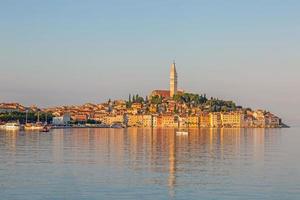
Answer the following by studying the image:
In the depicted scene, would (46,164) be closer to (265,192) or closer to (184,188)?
(184,188)

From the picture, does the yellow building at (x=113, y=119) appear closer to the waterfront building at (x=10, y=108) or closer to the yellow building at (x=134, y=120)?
the yellow building at (x=134, y=120)

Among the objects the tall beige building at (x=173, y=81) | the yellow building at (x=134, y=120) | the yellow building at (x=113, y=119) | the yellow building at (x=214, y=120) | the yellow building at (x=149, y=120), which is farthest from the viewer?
the tall beige building at (x=173, y=81)

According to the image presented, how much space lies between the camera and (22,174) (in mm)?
23906

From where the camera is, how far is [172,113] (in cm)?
16862

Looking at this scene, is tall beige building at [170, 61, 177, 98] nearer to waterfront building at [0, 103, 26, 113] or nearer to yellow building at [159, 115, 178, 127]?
yellow building at [159, 115, 178, 127]

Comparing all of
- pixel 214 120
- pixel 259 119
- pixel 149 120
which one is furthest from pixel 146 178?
pixel 259 119

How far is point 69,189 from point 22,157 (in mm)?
13318

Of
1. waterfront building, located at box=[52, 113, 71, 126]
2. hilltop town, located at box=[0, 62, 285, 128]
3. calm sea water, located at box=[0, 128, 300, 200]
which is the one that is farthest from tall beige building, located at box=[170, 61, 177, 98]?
calm sea water, located at box=[0, 128, 300, 200]

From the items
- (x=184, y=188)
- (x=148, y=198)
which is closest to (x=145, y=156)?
(x=184, y=188)

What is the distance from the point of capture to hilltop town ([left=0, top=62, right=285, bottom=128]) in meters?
167

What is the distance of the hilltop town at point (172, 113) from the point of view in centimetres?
16712

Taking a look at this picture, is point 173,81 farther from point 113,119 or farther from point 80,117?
point 80,117

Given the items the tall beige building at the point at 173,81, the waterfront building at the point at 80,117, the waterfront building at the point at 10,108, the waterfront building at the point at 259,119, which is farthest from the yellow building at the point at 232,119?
the waterfront building at the point at 10,108

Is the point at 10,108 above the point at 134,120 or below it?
above
